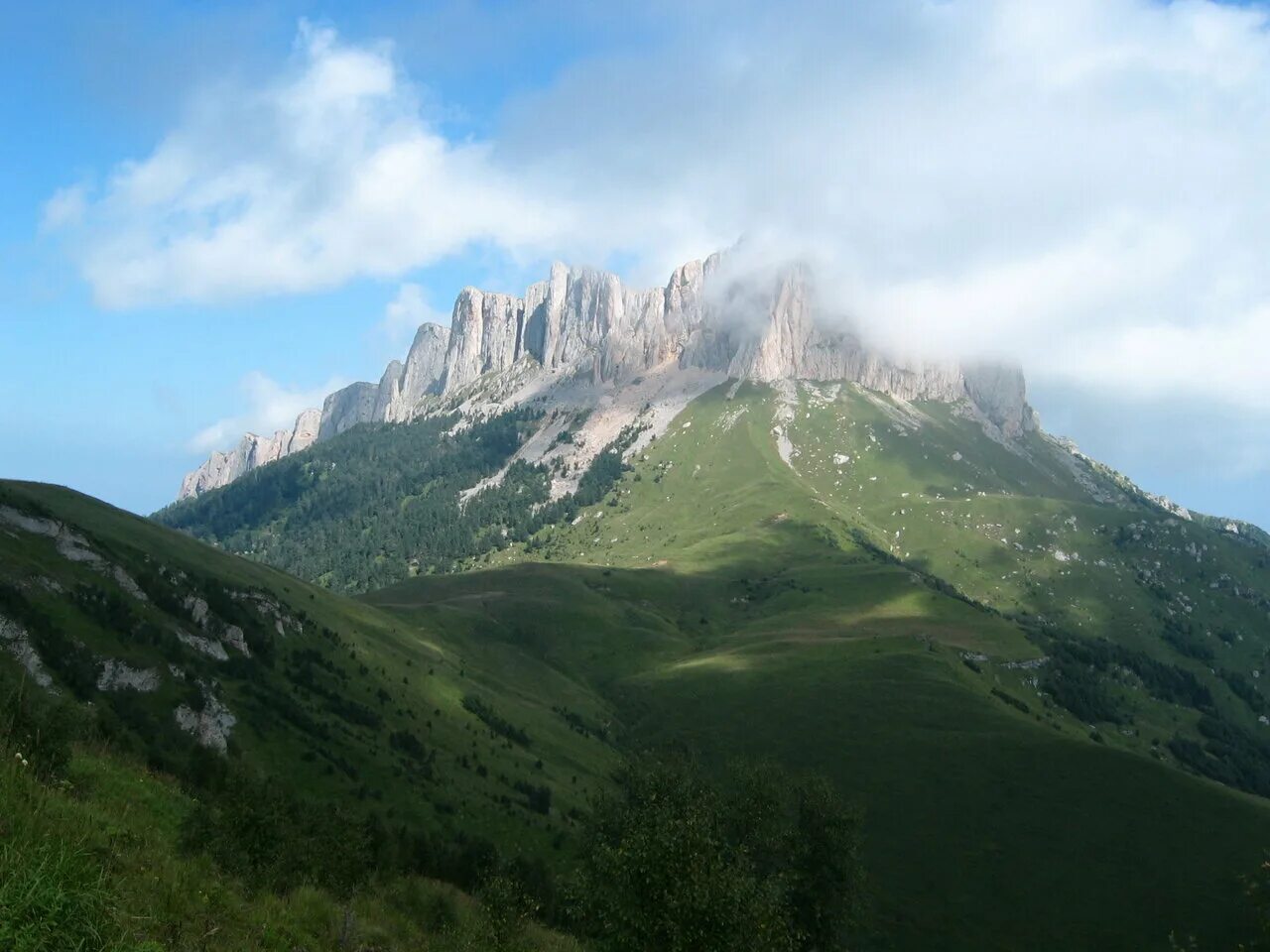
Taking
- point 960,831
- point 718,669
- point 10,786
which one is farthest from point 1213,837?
point 10,786

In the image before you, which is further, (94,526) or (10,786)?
(94,526)

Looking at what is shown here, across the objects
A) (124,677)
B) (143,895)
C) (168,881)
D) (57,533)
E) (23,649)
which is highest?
(57,533)

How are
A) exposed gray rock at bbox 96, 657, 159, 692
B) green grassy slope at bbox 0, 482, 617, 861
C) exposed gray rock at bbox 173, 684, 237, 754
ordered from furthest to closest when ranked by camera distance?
exposed gray rock at bbox 173, 684, 237, 754
green grassy slope at bbox 0, 482, 617, 861
exposed gray rock at bbox 96, 657, 159, 692

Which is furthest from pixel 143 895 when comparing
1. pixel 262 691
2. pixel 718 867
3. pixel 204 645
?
pixel 204 645

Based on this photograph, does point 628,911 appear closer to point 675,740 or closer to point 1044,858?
point 1044,858

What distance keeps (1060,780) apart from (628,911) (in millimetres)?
111575

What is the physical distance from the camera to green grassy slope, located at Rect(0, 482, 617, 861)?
78125mm

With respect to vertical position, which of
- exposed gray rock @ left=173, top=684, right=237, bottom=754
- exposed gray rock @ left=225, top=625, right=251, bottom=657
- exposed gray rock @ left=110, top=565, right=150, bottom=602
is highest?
exposed gray rock @ left=110, top=565, right=150, bottom=602

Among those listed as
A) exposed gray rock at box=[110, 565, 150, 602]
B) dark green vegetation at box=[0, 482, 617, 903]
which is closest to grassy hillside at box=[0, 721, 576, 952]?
dark green vegetation at box=[0, 482, 617, 903]

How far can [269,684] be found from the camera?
330 ft

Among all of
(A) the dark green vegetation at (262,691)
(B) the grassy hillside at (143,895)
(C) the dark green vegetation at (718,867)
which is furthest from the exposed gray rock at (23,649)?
(C) the dark green vegetation at (718,867)

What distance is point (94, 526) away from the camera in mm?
120562

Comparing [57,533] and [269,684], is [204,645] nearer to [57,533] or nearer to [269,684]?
[269,684]

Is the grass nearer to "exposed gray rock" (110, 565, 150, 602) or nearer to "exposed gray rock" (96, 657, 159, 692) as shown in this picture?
"exposed gray rock" (96, 657, 159, 692)
